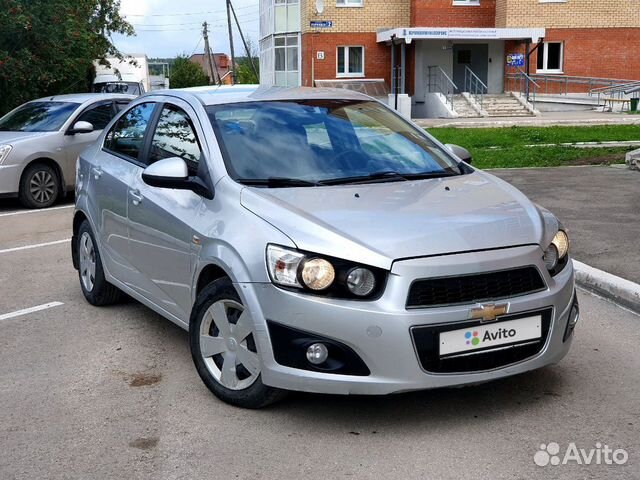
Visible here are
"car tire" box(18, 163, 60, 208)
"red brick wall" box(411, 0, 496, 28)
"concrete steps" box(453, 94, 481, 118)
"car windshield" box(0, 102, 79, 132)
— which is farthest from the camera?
"red brick wall" box(411, 0, 496, 28)

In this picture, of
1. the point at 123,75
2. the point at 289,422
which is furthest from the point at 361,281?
the point at 123,75

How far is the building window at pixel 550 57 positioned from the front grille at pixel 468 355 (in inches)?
1575

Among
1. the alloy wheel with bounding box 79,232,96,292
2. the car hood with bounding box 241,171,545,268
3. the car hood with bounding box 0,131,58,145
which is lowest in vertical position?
the alloy wheel with bounding box 79,232,96,292

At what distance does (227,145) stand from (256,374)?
1.42 m

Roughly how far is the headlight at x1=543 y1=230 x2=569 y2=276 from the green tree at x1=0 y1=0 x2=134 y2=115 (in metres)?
17.8

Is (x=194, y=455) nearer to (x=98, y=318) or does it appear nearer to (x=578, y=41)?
(x=98, y=318)

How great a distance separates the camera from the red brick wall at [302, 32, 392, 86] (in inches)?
1650

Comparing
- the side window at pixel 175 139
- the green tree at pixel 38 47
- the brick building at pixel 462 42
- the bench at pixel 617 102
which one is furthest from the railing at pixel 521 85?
the side window at pixel 175 139

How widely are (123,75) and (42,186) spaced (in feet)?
70.4

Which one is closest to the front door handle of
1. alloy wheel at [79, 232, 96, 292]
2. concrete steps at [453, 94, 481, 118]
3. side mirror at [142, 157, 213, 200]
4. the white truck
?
side mirror at [142, 157, 213, 200]

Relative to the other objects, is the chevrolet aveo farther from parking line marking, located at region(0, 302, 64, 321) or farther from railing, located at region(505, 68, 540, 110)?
railing, located at region(505, 68, 540, 110)

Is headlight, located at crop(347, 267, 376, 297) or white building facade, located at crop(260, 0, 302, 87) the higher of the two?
white building facade, located at crop(260, 0, 302, 87)

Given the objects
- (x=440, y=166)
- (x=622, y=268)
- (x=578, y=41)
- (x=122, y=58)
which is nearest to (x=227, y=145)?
(x=440, y=166)

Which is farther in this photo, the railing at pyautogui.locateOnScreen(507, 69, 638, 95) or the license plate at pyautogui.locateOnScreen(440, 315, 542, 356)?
the railing at pyautogui.locateOnScreen(507, 69, 638, 95)
